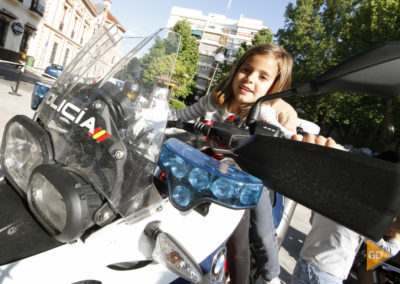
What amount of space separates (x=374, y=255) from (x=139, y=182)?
328cm

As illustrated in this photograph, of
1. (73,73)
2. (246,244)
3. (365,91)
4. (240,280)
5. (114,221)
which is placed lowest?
(240,280)

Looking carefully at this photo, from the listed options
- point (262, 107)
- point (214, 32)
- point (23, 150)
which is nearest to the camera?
point (23, 150)

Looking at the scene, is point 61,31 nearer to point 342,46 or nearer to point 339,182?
point 342,46

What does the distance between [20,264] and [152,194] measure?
426 millimetres

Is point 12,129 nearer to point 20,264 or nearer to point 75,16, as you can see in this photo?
point 20,264

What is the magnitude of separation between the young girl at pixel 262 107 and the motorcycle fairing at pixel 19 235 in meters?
0.89

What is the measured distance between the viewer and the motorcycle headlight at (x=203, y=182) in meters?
0.68

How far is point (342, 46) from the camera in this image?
19.3m

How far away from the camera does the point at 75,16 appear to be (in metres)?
30.9

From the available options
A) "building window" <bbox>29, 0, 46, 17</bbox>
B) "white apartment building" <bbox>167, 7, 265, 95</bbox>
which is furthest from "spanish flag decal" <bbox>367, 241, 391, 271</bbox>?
"white apartment building" <bbox>167, 7, 265, 95</bbox>

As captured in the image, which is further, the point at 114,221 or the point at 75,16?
the point at 75,16

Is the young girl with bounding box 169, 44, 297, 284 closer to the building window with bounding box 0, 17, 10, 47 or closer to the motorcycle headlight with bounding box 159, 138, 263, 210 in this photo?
the motorcycle headlight with bounding box 159, 138, 263, 210

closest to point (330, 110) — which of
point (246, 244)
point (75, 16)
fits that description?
point (246, 244)

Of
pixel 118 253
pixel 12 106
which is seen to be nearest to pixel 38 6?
pixel 12 106
